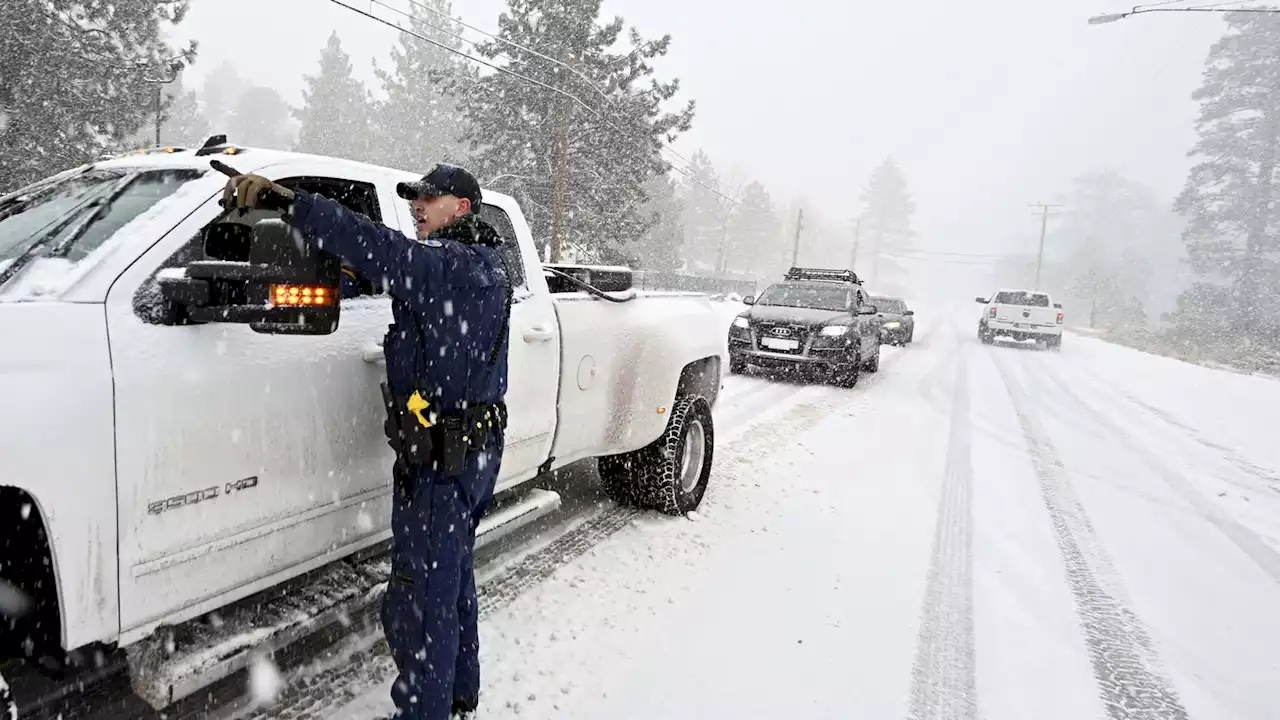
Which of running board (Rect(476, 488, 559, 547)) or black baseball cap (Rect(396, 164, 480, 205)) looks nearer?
black baseball cap (Rect(396, 164, 480, 205))

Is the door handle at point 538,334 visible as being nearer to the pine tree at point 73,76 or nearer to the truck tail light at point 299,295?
the truck tail light at point 299,295

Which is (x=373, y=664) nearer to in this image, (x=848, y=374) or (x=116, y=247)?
(x=116, y=247)

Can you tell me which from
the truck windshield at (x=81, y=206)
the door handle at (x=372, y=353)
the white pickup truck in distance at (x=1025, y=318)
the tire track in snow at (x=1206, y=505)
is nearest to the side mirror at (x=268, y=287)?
the truck windshield at (x=81, y=206)

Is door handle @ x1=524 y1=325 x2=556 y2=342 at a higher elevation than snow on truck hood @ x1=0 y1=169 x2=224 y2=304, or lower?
lower

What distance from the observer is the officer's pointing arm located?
1.82 metres

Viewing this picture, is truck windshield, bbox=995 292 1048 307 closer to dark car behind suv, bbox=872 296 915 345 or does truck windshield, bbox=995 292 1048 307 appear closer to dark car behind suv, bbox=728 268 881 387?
dark car behind suv, bbox=872 296 915 345

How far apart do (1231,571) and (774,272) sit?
86344 millimetres

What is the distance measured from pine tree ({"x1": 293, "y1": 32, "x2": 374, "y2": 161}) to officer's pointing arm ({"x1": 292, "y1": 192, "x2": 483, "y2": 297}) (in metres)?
47.0

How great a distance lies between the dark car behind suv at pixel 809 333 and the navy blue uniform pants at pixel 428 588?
30.3ft

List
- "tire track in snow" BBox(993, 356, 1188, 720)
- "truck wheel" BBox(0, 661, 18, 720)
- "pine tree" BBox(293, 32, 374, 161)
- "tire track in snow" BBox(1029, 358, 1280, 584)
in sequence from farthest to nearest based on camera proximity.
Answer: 1. "pine tree" BBox(293, 32, 374, 161)
2. "tire track in snow" BBox(1029, 358, 1280, 584)
3. "tire track in snow" BBox(993, 356, 1188, 720)
4. "truck wheel" BBox(0, 661, 18, 720)

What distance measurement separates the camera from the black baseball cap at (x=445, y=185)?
2.22 metres

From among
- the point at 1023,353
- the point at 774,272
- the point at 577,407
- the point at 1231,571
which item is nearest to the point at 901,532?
the point at 1231,571

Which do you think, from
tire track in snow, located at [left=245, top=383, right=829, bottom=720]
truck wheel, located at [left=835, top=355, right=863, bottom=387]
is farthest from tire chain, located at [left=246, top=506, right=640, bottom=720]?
truck wheel, located at [left=835, top=355, right=863, bottom=387]

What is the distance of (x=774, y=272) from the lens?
89062 millimetres
